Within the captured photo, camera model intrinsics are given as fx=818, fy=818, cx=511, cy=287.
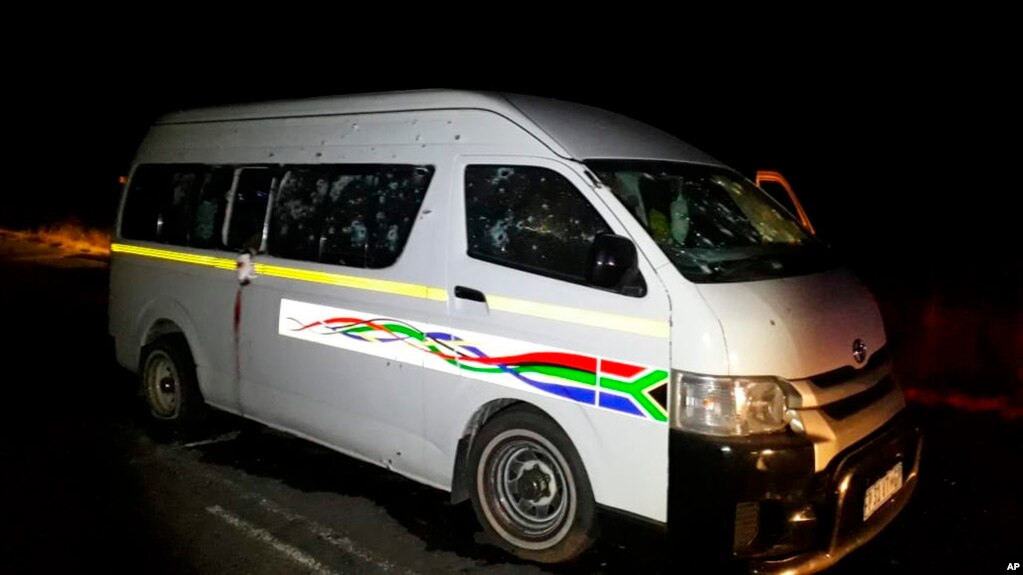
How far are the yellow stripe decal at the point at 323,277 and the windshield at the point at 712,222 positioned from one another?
1.13 m

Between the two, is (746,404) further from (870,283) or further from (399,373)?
(870,283)

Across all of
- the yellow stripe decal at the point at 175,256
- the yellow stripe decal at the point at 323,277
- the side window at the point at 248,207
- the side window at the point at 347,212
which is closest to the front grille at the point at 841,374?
the yellow stripe decal at the point at 323,277

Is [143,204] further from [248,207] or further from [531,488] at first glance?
[531,488]

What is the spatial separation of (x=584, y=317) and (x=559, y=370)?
0.96 ft

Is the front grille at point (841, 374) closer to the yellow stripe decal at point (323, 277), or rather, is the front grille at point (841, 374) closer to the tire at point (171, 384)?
the yellow stripe decal at point (323, 277)

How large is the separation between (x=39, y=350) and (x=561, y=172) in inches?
284

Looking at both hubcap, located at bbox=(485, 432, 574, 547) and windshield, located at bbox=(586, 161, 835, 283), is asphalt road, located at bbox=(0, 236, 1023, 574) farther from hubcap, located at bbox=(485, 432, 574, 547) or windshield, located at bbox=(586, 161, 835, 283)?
windshield, located at bbox=(586, 161, 835, 283)

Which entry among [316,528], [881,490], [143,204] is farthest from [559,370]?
[143,204]

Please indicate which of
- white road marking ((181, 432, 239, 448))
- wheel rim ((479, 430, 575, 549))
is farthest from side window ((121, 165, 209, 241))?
wheel rim ((479, 430, 575, 549))

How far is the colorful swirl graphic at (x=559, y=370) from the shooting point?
11.7ft

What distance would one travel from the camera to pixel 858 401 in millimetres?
3740

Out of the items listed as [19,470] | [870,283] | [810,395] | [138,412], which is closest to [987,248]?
[870,283]

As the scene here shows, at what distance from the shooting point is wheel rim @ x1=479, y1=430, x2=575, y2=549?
13.2 ft

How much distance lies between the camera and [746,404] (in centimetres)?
341
